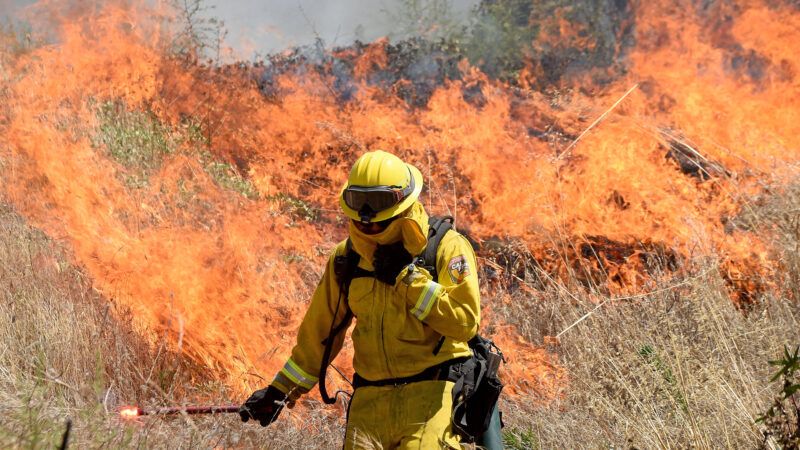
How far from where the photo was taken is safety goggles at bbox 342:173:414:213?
12.5 ft

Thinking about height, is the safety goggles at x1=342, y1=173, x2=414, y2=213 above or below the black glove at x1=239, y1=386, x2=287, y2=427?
above

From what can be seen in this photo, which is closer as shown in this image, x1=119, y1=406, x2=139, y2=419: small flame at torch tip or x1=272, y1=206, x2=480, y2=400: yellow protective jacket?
x1=272, y1=206, x2=480, y2=400: yellow protective jacket

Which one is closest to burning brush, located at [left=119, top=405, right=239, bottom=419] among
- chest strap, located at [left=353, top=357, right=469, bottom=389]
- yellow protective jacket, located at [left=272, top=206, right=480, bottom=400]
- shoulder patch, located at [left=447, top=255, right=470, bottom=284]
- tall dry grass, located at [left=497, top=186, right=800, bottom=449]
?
yellow protective jacket, located at [left=272, top=206, right=480, bottom=400]

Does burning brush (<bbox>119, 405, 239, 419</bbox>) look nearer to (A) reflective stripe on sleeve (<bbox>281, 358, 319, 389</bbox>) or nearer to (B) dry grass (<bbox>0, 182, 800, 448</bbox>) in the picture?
(B) dry grass (<bbox>0, 182, 800, 448</bbox>)

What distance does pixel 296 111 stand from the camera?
1130cm

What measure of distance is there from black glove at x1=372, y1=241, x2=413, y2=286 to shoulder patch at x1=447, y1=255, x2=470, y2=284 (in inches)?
7.8

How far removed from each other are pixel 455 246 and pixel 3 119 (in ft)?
25.5

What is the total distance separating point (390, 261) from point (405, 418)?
A: 698 millimetres

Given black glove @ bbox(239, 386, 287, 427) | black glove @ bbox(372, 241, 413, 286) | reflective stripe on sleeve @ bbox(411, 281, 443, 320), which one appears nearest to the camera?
reflective stripe on sleeve @ bbox(411, 281, 443, 320)

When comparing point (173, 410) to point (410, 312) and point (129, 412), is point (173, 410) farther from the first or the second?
point (410, 312)

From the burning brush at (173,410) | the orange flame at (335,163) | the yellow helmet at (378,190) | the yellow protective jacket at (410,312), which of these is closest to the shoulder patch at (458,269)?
the yellow protective jacket at (410,312)

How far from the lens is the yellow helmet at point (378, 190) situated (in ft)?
12.5

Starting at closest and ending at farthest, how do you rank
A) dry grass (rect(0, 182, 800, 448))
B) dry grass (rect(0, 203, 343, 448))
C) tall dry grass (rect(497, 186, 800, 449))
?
dry grass (rect(0, 182, 800, 448))
tall dry grass (rect(497, 186, 800, 449))
dry grass (rect(0, 203, 343, 448))

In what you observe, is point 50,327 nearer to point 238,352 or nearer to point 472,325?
point 238,352
